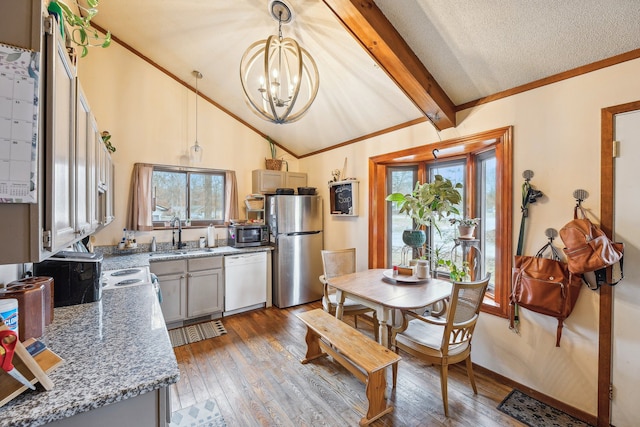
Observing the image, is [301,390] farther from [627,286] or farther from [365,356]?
[627,286]

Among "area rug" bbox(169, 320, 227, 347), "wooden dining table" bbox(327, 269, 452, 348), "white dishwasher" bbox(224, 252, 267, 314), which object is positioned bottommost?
"area rug" bbox(169, 320, 227, 347)

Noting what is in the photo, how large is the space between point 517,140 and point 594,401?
1.91 m

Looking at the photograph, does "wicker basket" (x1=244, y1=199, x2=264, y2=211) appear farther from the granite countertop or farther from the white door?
the white door

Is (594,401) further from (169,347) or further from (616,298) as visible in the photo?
(169,347)

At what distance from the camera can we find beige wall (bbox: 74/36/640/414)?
1810 mm

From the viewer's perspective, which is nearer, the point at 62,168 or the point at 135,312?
the point at 62,168

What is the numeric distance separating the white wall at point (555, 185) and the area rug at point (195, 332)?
2.76m

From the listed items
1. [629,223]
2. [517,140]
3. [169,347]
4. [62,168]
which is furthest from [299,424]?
[517,140]

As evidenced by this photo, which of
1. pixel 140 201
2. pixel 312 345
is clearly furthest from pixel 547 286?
pixel 140 201

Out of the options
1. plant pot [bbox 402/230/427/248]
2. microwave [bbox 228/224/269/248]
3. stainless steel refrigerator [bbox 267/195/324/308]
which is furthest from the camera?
stainless steel refrigerator [bbox 267/195/324/308]

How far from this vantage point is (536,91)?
6.70 feet

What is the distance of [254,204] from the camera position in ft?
13.6

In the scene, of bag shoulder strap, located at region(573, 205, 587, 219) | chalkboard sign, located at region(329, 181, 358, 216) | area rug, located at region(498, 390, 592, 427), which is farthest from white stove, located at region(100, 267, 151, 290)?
bag shoulder strap, located at region(573, 205, 587, 219)

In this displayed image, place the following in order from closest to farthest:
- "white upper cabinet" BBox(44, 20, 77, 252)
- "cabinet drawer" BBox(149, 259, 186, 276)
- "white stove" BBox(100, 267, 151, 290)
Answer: "white upper cabinet" BBox(44, 20, 77, 252), "white stove" BBox(100, 267, 151, 290), "cabinet drawer" BBox(149, 259, 186, 276)
